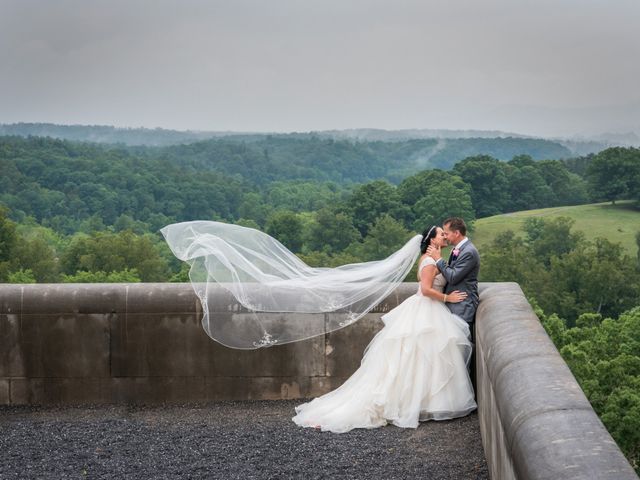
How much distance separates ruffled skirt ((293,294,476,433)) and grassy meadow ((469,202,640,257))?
83.4 meters

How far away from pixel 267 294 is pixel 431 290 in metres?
1.36

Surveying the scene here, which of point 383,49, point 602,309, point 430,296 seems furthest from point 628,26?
point 430,296

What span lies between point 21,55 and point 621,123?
112 m

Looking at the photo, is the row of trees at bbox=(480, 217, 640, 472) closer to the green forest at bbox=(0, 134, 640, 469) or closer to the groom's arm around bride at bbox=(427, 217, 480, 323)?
the green forest at bbox=(0, 134, 640, 469)

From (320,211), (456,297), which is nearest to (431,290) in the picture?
(456,297)

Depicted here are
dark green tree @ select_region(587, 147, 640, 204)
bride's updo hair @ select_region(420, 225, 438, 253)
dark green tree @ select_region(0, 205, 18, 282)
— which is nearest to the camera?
bride's updo hair @ select_region(420, 225, 438, 253)

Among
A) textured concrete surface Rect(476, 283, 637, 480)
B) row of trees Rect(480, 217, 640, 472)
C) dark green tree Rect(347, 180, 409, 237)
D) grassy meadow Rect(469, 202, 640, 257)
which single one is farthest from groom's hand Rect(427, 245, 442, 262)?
dark green tree Rect(347, 180, 409, 237)

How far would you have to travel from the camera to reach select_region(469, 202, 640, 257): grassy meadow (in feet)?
307

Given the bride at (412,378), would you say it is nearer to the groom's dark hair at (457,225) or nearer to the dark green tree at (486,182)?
the groom's dark hair at (457,225)

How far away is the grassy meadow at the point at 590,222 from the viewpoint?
307 feet

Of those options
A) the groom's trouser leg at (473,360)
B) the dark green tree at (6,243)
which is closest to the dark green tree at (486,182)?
the dark green tree at (6,243)

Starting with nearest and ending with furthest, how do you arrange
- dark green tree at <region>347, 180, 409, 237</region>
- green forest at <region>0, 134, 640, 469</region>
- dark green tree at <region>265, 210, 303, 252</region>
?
1. green forest at <region>0, 134, 640, 469</region>
2. dark green tree at <region>265, 210, 303, 252</region>
3. dark green tree at <region>347, 180, 409, 237</region>

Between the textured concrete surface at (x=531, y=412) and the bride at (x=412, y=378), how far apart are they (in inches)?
9.6

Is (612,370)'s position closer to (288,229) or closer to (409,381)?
(409,381)
